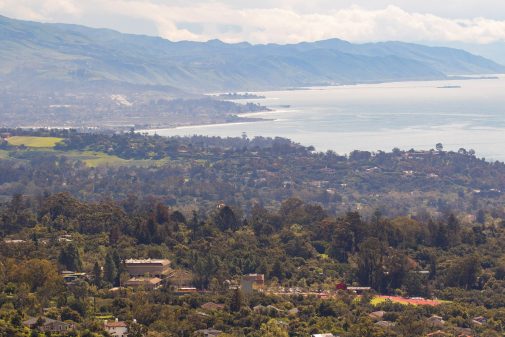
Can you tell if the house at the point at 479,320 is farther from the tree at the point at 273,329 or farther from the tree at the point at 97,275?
the tree at the point at 97,275

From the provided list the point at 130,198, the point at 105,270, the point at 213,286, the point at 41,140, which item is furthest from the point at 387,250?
the point at 41,140

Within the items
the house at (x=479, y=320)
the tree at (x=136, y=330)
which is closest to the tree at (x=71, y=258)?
the tree at (x=136, y=330)

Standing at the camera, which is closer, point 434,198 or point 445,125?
point 434,198

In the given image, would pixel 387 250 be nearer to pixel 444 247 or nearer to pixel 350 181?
pixel 444 247

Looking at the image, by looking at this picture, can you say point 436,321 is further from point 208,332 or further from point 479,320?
point 208,332

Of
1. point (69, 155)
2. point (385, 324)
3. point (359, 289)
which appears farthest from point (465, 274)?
point (69, 155)

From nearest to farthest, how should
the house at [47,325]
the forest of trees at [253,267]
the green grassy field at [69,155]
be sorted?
the house at [47,325] < the forest of trees at [253,267] < the green grassy field at [69,155]
